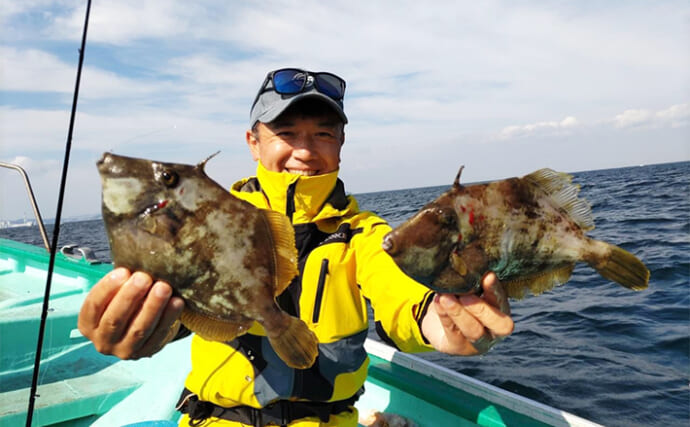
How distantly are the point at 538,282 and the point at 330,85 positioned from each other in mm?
2108

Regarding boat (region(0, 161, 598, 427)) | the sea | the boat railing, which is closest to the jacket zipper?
the sea

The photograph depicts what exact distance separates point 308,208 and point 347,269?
517 mm

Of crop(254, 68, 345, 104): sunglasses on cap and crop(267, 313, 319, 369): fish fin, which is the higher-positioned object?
crop(254, 68, 345, 104): sunglasses on cap

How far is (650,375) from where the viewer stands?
6.79 meters

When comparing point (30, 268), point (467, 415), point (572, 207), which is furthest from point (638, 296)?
point (30, 268)

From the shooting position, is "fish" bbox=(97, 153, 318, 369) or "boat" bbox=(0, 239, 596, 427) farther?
"boat" bbox=(0, 239, 596, 427)

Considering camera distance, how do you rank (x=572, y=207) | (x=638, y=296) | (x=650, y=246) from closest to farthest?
(x=572, y=207), (x=638, y=296), (x=650, y=246)

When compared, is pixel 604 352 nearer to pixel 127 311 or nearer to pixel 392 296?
pixel 392 296

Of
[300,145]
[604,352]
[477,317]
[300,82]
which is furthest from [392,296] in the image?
[604,352]

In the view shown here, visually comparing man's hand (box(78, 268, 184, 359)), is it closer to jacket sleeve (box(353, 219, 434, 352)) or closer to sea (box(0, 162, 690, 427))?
jacket sleeve (box(353, 219, 434, 352))

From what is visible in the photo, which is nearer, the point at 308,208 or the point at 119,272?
the point at 119,272

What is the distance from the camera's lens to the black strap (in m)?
2.67

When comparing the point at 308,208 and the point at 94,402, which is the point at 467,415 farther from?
the point at 94,402

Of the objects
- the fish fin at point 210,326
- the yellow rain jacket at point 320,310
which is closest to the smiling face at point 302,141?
the yellow rain jacket at point 320,310
